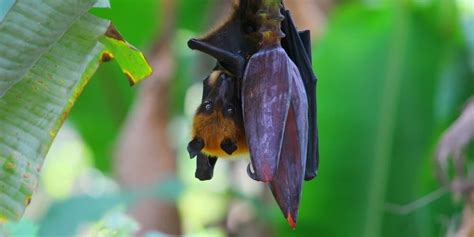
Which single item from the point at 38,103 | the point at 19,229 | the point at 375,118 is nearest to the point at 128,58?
the point at 38,103

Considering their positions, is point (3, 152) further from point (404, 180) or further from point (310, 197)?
point (404, 180)

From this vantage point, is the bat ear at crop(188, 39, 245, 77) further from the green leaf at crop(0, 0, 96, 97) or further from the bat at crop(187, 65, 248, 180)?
the green leaf at crop(0, 0, 96, 97)

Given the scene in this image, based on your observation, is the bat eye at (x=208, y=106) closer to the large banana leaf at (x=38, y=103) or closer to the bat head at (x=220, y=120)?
the bat head at (x=220, y=120)

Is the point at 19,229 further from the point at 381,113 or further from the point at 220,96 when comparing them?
the point at 381,113

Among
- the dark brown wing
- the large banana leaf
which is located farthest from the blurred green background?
the large banana leaf

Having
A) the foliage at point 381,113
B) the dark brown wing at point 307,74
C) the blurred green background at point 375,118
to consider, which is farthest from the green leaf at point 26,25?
the foliage at point 381,113
